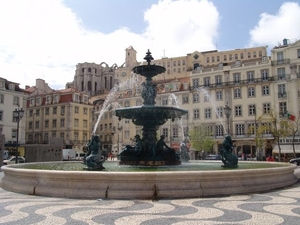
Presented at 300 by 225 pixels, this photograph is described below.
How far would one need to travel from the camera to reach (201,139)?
45.3 meters

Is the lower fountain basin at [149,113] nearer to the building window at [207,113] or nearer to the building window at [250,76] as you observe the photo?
the building window at [250,76]

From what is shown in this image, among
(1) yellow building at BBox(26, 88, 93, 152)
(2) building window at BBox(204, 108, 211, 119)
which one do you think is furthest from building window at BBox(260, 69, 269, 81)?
(1) yellow building at BBox(26, 88, 93, 152)

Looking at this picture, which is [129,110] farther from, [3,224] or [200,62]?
[200,62]

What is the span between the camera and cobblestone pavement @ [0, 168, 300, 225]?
5.82 meters

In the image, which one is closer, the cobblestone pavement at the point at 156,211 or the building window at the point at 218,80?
the cobblestone pavement at the point at 156,211

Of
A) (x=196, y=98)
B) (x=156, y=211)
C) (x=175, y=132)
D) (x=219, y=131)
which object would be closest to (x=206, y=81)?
(x=196, y=98)

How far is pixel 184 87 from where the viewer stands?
5441 cm

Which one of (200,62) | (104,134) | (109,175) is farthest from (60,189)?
(200,62)

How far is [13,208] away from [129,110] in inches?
298

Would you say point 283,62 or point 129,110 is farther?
point 283,62

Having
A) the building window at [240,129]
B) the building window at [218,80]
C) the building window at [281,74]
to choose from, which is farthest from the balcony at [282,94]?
the building window at [218,80]

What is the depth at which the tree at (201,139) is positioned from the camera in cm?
4512

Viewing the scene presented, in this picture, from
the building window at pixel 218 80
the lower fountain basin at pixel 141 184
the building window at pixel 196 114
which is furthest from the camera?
the building window at pixel 196 114

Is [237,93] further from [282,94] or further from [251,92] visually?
[282,94]
